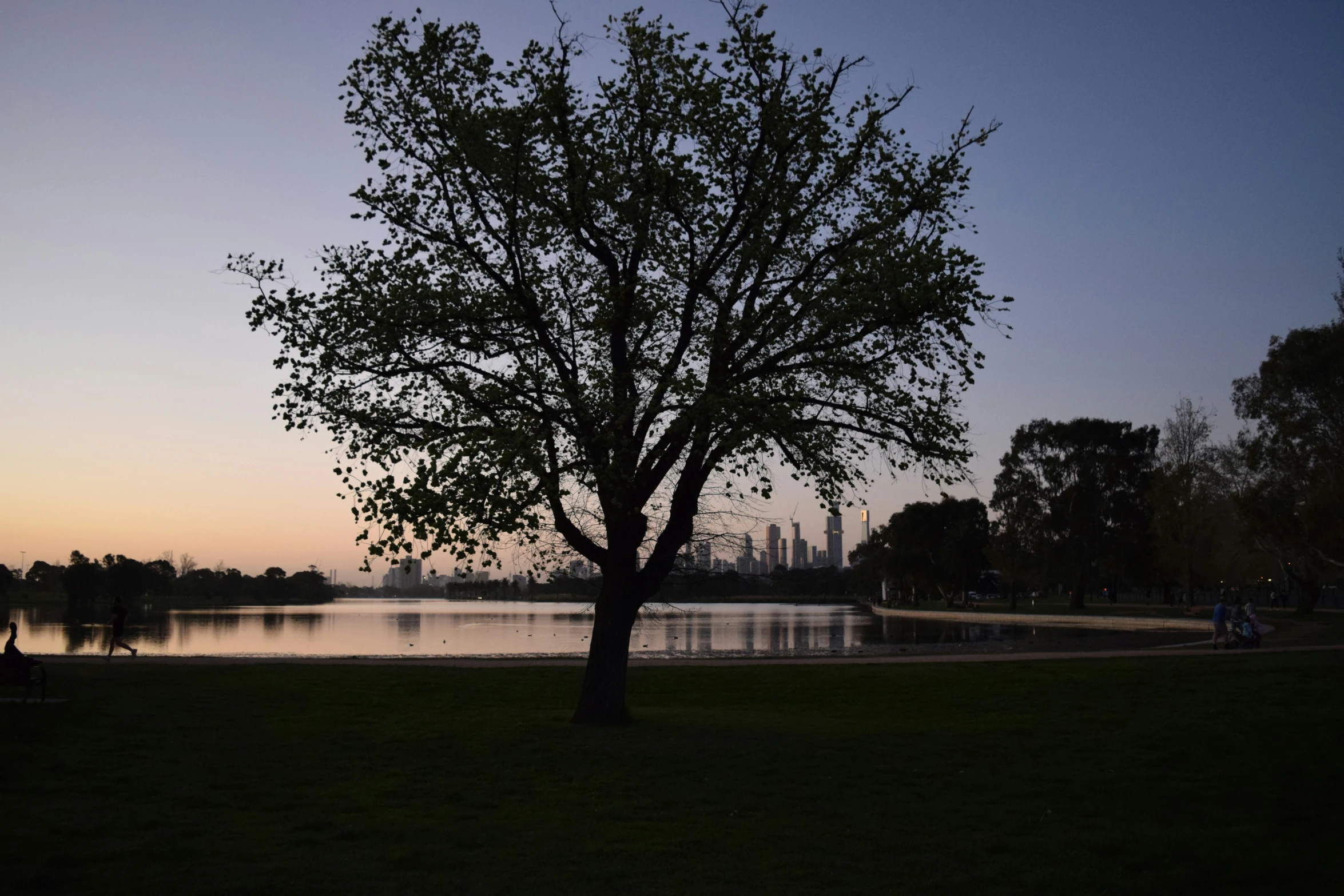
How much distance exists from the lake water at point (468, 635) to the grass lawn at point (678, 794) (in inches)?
235

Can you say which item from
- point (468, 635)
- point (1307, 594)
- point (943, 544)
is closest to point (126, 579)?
point (468, 635)

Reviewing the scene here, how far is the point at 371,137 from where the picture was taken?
14203 millimetres

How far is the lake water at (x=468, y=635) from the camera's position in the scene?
38312 millimetres

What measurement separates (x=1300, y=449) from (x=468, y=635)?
140 ft

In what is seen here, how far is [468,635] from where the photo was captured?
56.9 meters

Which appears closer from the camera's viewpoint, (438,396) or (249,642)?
(438,396)

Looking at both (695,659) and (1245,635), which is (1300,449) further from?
(695,659)

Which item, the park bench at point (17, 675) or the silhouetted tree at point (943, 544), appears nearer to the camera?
the park bench at point (17, 675)

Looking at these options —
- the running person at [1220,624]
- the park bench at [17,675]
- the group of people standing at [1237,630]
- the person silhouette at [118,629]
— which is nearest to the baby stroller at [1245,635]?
the group of people standing at [1237,630]

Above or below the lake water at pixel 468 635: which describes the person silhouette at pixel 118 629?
above

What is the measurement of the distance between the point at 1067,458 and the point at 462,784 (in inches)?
2600

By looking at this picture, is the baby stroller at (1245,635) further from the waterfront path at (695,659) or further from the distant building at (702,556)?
the distant building at (702,556)

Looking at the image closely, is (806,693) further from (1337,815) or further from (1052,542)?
(1052,542)

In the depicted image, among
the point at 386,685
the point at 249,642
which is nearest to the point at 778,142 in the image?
the point at 386,685
